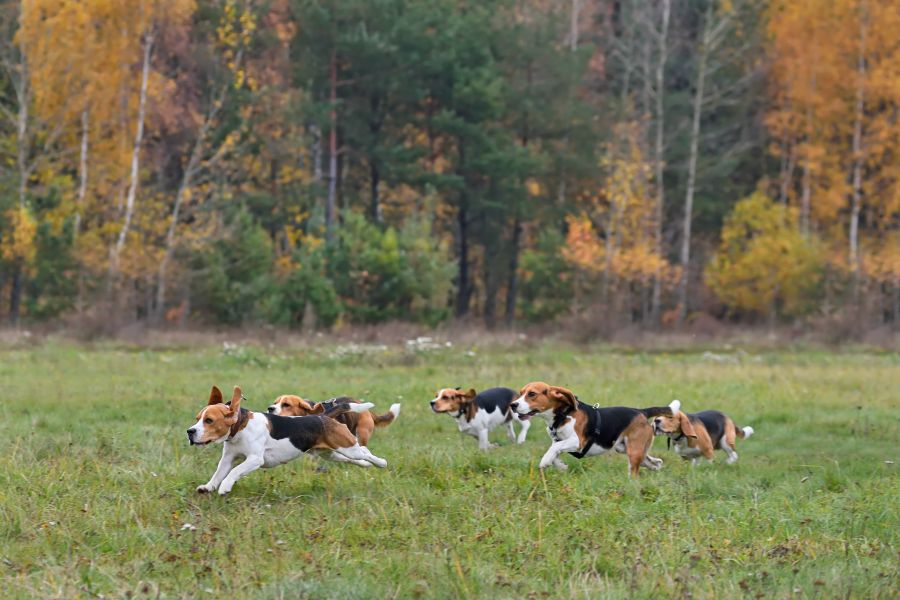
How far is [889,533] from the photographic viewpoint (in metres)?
8.66

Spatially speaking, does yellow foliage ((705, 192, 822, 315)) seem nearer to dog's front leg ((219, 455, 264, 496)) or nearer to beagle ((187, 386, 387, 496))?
beagle ((187, 386, 387, 496))

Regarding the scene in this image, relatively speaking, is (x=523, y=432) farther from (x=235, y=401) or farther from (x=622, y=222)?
(x=622, y=222)

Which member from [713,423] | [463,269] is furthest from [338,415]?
[463,269]

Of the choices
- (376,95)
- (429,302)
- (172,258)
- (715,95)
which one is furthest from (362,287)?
(715,95)

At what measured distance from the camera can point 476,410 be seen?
14.1 m

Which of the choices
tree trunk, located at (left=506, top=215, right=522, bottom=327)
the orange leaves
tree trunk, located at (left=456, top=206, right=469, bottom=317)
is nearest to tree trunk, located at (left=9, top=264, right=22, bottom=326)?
tree trunk, located at (left=456, top=206, right=469, bottom=317)

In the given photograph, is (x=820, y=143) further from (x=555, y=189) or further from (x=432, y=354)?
(x=432, y=354)

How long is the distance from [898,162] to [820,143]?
3.23m

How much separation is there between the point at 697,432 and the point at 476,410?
307cm

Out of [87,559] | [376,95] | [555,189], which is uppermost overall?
[376,95]

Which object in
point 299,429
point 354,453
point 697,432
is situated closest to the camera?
point 299,429

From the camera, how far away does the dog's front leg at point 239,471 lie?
938 centimetres

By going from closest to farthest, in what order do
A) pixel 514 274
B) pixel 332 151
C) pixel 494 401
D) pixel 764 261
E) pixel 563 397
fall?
1. pixel 563 397
2. pixel 494 401
3. pixel 332 151
4. pixel 764 261
5. pixel 514 274

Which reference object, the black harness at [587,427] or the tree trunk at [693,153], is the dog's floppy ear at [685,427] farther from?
the tree trunk at [693,153]
